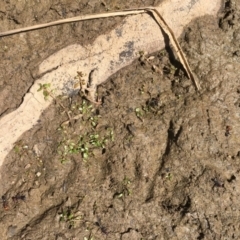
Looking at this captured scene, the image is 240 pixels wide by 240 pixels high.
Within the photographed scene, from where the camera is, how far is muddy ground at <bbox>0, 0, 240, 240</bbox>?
4.34 metres

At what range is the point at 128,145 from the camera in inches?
184

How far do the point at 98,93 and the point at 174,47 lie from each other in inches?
38.8

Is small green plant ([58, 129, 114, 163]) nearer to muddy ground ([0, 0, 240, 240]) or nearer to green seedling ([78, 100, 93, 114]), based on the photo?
muddy ground ([0, 0, 240, 240])

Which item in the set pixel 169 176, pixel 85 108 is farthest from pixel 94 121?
pixel 169 176

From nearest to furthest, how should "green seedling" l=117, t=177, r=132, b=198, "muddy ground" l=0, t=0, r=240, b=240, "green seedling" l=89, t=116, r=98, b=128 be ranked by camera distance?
"muddy ground" l=0, t=0, r=240, b=240 < "green seedling" l=117, t=177, r=132, b=198 < "green seedling" l=89, t=116, r=98, b=128

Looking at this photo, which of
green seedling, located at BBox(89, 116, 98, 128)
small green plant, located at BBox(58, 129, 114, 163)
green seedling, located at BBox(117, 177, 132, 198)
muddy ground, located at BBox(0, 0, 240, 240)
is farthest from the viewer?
green seedling, located at BBox(89, 116, 98, 128)

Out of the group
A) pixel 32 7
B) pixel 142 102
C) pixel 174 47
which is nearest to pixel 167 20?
pixel 174 47

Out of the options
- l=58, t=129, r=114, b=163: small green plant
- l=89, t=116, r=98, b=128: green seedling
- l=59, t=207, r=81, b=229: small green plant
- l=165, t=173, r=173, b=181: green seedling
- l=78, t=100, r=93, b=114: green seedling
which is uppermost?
l=78, t=100, r=93, b=114: green seedling

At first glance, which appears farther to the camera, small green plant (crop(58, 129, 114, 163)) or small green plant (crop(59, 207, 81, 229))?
small green plant (crop(58, 129, 114, 163))

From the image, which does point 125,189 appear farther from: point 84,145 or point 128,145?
point 84,145

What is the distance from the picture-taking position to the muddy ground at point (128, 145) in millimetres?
4340

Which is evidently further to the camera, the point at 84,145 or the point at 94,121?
the point at 94,121

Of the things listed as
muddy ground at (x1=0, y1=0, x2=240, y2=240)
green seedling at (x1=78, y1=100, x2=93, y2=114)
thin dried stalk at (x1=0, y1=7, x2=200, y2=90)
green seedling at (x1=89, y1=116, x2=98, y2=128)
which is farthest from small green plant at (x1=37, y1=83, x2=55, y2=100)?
thin dried stalk at (x1=0, y1=7, x2=200, y2=90)

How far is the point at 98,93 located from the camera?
16.4 feet
